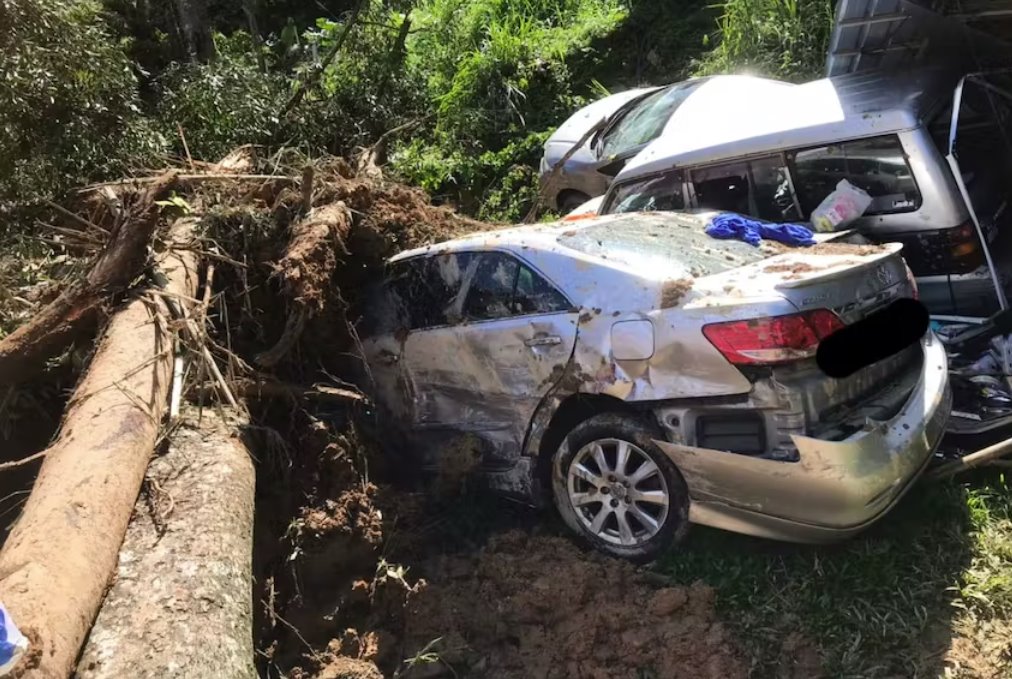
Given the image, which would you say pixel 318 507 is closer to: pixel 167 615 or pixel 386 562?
pixel 386 562

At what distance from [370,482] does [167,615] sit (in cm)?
159

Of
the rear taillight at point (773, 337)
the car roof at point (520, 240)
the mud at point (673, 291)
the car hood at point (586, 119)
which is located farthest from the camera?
the car hood at point (586, 119)

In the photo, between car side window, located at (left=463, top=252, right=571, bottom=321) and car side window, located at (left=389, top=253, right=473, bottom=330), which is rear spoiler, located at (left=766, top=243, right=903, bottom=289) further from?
car side window, located at (left=389, top=253, right=473, bottom=330)

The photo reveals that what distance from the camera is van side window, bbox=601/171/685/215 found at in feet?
19.5

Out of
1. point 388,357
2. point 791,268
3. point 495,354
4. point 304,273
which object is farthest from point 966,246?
point 304,273

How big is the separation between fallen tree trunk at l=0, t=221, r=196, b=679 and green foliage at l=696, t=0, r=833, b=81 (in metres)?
7.86

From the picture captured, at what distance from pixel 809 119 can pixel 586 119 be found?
4101mm

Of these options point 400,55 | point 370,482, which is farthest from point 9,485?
point 400,55

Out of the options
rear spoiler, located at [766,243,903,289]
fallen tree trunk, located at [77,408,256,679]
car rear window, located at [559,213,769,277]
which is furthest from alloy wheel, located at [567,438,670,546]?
fallen tree trunk, located at [77,408,256,679]

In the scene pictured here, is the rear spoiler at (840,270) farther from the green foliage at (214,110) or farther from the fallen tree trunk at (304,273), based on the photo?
the green foliage at (214,110)

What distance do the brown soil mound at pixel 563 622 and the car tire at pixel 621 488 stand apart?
4.9 inches

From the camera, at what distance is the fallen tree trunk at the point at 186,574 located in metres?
2.88

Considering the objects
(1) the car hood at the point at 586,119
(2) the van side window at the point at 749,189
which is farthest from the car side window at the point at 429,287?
(1) the car hood at the point at 586,119

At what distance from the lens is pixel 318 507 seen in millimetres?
4199
